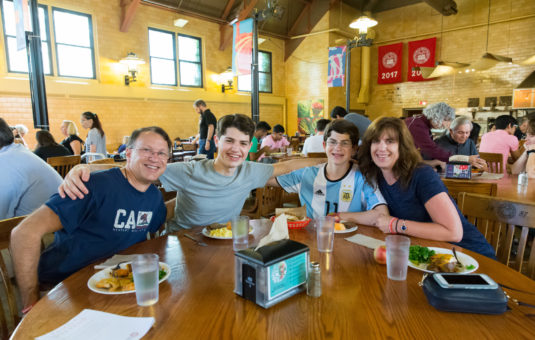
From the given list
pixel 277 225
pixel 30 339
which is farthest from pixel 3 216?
pixel 277 225

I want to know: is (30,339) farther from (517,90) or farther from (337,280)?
(517,90)

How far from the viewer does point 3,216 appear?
6.59 ft

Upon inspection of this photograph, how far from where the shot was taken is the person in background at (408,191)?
4.97ft

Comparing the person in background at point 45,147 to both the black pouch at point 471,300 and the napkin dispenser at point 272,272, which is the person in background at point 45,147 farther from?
the black pouch at point 471,300

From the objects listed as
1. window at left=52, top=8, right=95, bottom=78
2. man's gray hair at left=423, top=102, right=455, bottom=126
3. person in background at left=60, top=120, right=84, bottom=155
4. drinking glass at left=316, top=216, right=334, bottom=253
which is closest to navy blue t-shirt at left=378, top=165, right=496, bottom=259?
drinking glass at left=316, top=216, right=334, bottom=253

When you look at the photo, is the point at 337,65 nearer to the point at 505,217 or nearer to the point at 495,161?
the point at 495,161

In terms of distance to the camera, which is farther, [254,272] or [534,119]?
[534,119]

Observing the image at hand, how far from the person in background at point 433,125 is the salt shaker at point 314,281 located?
295 centimetres

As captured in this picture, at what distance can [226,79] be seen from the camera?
10.8 metres

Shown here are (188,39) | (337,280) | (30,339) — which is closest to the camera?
(30,339)

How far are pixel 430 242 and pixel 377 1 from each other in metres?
13.0

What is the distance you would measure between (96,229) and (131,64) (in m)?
8.18

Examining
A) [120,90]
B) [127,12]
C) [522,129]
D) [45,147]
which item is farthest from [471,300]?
[127,12]

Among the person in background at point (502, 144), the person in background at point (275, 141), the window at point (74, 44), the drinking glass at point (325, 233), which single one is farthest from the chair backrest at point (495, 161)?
the window at point (74, 44)
